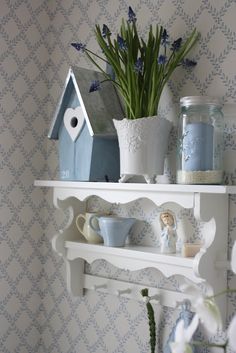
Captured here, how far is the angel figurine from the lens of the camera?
4.66ft

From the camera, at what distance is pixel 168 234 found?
1.42 meters

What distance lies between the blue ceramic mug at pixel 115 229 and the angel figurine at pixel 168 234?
0.46 feet

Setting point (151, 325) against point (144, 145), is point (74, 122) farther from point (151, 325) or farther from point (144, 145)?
point (151, 325)

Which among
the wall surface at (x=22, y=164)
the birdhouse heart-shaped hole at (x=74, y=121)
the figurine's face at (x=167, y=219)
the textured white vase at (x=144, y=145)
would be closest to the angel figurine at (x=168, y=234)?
the figurine's face at (x=167, y=219)

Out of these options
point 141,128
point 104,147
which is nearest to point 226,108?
point 141,128

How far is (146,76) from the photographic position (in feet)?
4.71

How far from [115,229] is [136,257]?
0.12 metres

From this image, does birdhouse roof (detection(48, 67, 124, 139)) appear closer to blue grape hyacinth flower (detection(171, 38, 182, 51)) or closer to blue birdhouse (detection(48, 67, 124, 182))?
blue birdhouse (detection(48, 67, 124, 182))

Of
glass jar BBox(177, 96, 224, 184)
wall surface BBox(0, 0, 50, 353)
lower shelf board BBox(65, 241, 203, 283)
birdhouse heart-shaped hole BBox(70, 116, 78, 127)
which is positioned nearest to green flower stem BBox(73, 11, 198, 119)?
glass jar BBox(177, 96, 224, 184)

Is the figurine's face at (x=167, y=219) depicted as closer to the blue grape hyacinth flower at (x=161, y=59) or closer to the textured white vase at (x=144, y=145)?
the textured white vase at (x=144, y=145)

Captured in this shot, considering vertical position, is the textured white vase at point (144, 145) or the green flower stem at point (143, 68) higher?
the green flower stem at point (143, 68)

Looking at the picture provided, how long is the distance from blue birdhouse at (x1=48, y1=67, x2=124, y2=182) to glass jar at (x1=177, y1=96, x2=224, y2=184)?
0.29m

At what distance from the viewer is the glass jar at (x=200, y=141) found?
4.24 feet

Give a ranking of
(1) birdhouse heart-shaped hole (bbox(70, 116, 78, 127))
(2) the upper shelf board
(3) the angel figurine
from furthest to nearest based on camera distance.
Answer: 1. (1) birdhouse heart-shaped hole (bbox(70, 116, 78, 127))
2. (3) the angel figurine
3. (2) the upper shelf board
